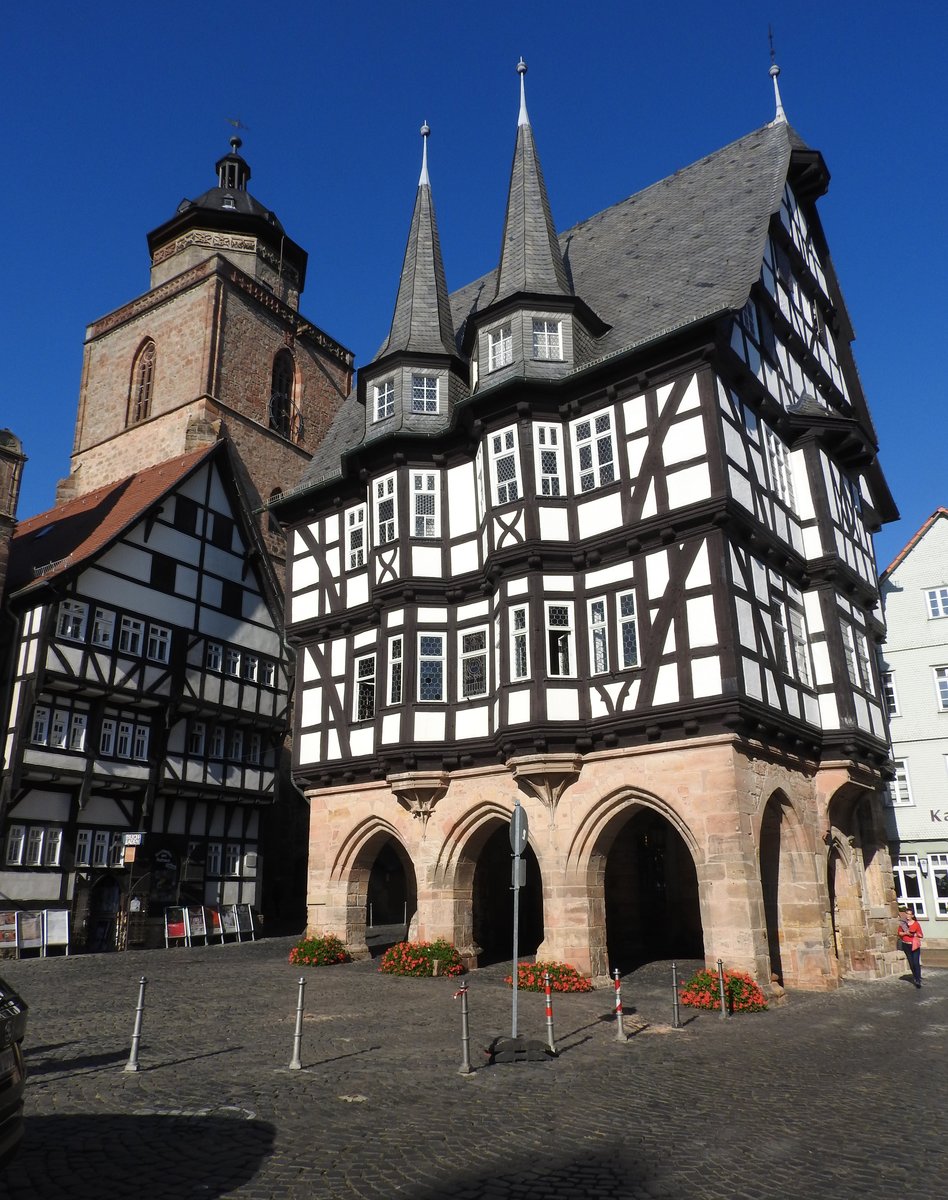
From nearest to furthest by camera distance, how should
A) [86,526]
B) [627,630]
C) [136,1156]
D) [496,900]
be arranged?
[136,1156]
[627,630]
[496,900]
[86,526]

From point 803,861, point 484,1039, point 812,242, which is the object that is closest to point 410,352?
point 812,242

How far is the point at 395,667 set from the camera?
854 inches

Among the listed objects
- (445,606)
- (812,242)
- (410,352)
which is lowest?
(445,606)

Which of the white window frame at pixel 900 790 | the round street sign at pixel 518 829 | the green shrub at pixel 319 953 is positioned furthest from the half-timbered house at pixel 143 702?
the white window frame at pixel 900 790

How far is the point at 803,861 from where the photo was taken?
62.2 feet

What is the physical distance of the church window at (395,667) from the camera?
2156 cm

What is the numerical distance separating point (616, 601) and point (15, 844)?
1747 cm

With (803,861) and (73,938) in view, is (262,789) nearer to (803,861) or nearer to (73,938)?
(73,938)

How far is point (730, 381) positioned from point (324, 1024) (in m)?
14.4

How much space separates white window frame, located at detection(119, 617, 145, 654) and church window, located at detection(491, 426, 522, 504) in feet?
45.1

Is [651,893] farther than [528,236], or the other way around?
[651,893]

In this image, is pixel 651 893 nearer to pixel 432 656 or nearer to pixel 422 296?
pixel 432 656

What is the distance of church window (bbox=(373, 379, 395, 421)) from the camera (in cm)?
2378

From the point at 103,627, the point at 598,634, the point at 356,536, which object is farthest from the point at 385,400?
the point at 103,627
